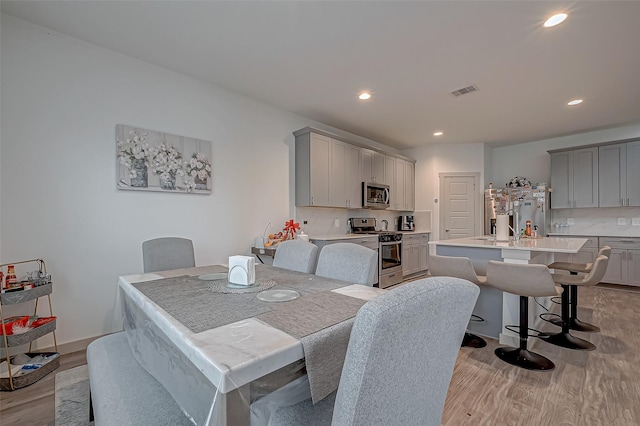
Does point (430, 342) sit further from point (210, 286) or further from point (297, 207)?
point (297, 207)

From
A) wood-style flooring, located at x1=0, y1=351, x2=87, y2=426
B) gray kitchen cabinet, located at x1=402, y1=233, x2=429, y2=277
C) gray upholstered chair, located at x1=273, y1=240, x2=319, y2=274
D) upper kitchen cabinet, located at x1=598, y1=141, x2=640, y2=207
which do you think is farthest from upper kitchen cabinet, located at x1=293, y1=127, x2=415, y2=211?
upper kitchen cabinet, located at x1=598, y1=141, x2=640, y2=207

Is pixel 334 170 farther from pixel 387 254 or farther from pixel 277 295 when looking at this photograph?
pixel 277 295

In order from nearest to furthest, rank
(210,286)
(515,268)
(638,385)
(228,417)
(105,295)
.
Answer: (228,417) < (210,286) < (638,385) < (515,268) < (105,295)

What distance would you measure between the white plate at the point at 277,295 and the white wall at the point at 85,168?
6.81 ft

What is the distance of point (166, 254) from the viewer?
2.33 m

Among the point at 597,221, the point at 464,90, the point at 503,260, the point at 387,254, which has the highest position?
the point at 464,90

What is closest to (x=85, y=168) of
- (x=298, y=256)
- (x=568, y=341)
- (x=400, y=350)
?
(x=298, y=256)

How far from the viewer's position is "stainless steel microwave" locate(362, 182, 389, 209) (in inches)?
194

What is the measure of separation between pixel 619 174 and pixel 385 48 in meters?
4.99

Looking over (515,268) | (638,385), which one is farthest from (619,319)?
(515,268)

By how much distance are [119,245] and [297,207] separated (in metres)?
2.26

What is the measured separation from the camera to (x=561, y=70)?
2996 mm

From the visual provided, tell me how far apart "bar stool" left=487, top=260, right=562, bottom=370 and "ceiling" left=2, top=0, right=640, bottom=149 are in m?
1.93

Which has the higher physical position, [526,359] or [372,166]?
[372,166]
